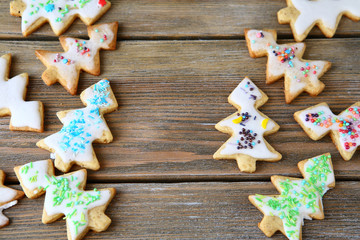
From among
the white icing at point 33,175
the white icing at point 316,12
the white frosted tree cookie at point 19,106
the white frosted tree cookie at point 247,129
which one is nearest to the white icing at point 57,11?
the white frosted tree cookie at point 19,106

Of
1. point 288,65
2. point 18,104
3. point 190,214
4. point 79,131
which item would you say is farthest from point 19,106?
point 288,65

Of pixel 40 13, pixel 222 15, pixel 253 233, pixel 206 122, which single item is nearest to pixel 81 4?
pixel 40 13

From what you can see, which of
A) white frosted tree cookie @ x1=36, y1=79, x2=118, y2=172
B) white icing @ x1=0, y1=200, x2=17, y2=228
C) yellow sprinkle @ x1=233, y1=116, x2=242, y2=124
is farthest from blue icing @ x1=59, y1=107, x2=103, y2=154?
yellow sprinkle @ x1=233, y1=116, x2=242, y2=124

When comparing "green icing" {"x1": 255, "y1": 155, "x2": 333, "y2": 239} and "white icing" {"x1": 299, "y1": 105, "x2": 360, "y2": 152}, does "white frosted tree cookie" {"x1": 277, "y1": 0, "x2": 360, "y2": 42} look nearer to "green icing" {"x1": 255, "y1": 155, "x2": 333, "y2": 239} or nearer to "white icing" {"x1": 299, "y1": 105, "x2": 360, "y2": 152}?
"white icing" {"x1": 299, "y1": 105, "x2": 360, "y2": 152}

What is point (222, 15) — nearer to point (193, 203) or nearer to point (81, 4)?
point (81, 4)

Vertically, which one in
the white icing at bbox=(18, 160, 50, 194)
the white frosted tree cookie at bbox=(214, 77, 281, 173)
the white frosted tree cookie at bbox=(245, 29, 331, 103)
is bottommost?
the white icing at bbox=(18, 160, 50, 194)

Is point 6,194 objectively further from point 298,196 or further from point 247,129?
point 298,196
